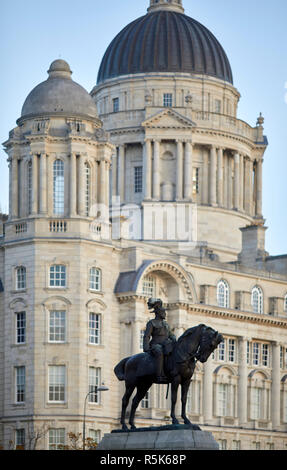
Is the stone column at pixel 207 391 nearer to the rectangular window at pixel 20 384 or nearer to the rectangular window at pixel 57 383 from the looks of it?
the rectangular window at pixel 57 383

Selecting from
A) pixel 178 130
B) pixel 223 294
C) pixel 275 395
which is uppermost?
pixel 178 130

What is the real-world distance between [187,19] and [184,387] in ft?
283

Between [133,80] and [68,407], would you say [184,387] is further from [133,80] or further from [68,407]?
[133,80]

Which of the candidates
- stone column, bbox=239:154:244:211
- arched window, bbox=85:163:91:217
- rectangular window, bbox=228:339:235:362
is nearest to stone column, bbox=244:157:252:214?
stone column, bbox=239:154:244:211

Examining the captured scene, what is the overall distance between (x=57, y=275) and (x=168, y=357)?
1752 inches

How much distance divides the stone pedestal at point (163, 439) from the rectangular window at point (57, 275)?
43.9 m

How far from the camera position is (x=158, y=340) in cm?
5362

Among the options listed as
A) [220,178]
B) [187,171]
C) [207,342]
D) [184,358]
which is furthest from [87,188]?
[207,342]

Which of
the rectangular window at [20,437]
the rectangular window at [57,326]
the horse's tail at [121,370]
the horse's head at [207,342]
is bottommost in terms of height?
the rectangular window at [20,437]

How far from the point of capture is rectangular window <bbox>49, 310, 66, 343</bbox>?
315 ft

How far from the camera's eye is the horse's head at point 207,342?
5217 cm

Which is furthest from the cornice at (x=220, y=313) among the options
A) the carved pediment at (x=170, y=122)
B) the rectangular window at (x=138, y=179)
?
the carved pediment at (x=170, y=122)

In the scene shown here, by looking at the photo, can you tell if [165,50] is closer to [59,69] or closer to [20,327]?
[59,69]
